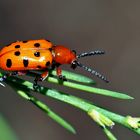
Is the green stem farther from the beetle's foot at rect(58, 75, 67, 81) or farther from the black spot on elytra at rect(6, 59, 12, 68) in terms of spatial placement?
the black spot on elytra at rect(6, 59, 12, 68)

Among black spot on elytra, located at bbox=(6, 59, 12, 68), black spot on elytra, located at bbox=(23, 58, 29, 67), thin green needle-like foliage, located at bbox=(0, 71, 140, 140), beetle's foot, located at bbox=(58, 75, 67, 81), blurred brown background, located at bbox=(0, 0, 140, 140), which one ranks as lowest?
blurred brown background, located at bbox=(0, 0, 140, 140)

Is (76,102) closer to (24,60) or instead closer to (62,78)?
(62,78)

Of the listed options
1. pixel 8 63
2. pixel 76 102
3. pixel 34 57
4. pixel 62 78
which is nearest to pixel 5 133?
pixel 8 63

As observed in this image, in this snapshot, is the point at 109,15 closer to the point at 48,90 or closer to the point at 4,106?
the point at 4,106

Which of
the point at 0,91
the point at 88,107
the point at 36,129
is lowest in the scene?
the point at 36,129

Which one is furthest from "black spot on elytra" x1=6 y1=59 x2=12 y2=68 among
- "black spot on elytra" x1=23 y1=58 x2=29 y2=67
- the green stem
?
the green stem

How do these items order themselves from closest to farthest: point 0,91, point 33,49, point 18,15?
→ point 33,49 < point 0,91 < point 18,15

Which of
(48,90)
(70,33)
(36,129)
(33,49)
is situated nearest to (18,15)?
(70,33)
